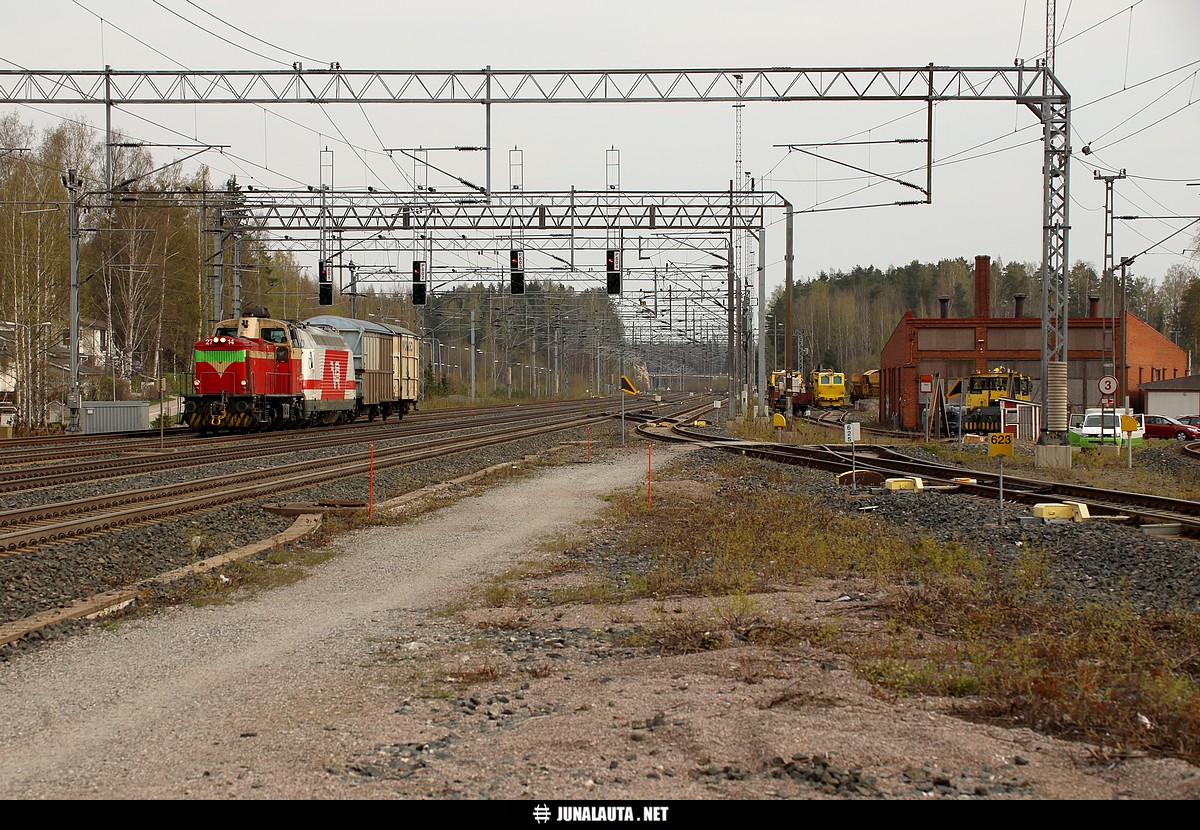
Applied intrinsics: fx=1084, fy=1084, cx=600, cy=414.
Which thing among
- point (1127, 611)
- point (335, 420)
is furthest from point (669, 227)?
point (1127, 611)

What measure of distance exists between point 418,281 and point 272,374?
9590 mm

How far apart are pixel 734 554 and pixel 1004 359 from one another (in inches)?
1786

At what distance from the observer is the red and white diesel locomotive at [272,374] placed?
3406 cm

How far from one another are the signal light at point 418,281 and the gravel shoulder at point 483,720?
3436 centimetres

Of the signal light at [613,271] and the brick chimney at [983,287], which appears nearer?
the signal light at [613,271]

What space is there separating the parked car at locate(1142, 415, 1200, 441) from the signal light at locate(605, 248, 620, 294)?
2238 cm

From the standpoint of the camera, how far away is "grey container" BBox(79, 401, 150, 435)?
36.5m

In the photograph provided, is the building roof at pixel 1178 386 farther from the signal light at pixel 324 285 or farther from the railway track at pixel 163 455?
the signal light at pixel 324 285

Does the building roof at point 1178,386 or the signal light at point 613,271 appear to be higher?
the signal light at point 613,271

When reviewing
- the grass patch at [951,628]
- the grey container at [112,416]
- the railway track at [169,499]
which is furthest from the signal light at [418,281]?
the grass patch at [951,628]

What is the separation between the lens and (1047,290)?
26.0 meters

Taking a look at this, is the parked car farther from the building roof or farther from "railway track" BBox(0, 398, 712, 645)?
"railway track" BBox(0, 398, 712, 645)

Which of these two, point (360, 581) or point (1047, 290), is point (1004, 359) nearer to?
point (1047, 290)

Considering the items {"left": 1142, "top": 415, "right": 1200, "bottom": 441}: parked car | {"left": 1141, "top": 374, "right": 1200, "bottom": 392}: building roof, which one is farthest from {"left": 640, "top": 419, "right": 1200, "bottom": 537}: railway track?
{"left": 1141, "top": 374, "right": 1200, "bottom": 392}: building roof
